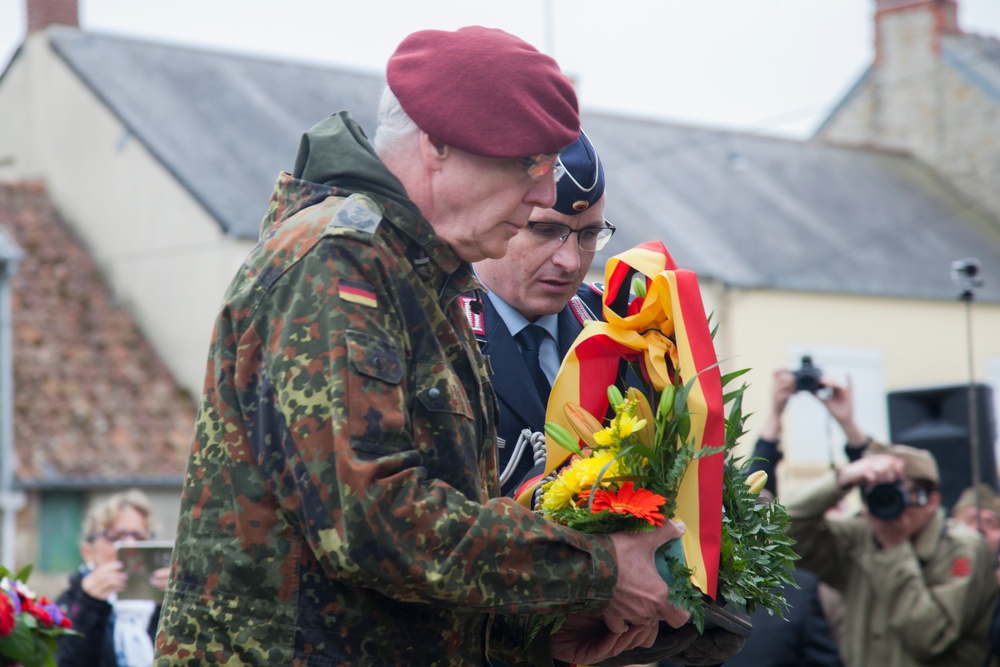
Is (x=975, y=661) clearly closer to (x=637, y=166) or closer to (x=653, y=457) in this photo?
(x=653, y=457)

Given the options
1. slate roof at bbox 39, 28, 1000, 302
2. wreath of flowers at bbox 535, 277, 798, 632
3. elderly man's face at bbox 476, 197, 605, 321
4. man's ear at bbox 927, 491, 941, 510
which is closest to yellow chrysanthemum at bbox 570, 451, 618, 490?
wreath of flowers at bbox 535, 277, 798, 632

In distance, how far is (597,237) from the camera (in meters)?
3.35

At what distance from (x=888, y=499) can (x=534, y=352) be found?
2.98 metres

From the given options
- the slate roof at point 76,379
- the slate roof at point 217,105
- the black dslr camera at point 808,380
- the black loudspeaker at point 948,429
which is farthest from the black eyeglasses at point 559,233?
the slate roof at point 217,105

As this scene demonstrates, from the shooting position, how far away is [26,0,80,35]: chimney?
65.1 feet

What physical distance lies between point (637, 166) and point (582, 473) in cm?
2108

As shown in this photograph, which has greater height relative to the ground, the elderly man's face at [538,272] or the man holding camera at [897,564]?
the elderly man's face at [538,272]

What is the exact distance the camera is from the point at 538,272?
3.20 m

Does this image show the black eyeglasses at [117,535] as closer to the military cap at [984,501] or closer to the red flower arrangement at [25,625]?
the red flower arrangement at [25,625]

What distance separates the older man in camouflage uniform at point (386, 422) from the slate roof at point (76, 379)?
44.0 feet

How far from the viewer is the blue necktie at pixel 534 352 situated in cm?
309

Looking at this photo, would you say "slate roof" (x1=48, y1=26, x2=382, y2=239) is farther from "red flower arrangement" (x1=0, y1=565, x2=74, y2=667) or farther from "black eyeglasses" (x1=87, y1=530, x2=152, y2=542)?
"red flower arrangement" (x1=0, y1=565, x2=74, y2=667)

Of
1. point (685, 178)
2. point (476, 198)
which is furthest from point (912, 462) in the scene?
point (685, 178)

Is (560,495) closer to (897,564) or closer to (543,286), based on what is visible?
(543,286)
